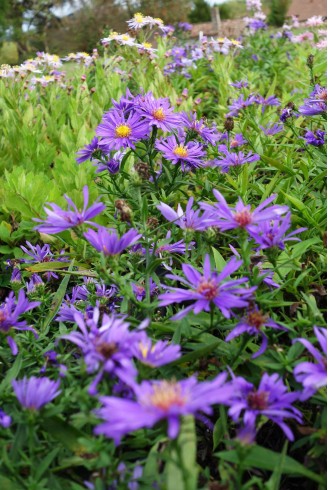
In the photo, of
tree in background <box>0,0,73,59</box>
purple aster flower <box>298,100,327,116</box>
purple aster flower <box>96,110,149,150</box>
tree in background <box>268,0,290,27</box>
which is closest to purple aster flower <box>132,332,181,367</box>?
purple aster flower <box>96,110,149,150</box>

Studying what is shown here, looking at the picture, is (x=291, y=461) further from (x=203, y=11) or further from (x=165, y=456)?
(x=203, y=11)

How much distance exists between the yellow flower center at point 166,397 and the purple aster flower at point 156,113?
26.0 inches

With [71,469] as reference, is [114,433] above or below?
above

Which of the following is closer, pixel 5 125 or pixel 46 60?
pixel 5 125

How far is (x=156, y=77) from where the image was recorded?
9.48ft

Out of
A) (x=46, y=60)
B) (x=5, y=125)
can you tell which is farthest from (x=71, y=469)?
(x=46, y=60)

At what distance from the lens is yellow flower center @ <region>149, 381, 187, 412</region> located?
460 mm

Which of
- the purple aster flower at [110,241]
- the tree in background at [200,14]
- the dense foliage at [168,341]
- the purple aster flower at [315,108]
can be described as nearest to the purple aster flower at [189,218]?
the dense foliage at [168,341]

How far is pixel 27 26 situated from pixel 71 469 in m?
22.0

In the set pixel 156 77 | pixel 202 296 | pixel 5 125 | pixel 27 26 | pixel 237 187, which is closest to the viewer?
pixel 202 296

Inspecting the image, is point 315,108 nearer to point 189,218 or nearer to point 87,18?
point 189,218

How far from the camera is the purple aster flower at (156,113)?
1.04 metres

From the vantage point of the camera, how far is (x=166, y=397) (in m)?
0.47

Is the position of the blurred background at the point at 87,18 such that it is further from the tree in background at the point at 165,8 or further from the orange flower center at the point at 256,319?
the orange flower center at the point at 256,319
